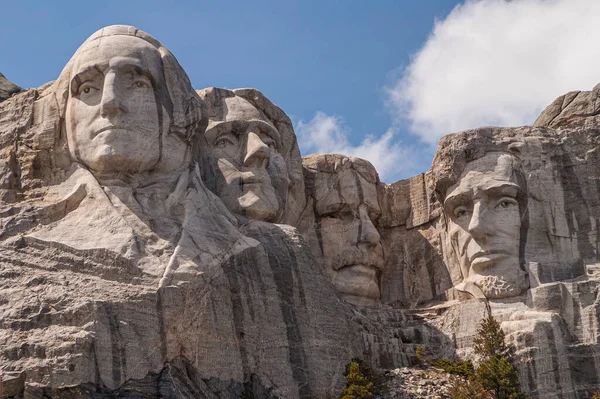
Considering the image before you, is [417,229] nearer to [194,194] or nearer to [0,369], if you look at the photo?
[194,194]

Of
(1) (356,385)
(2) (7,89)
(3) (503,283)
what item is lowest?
(1) (356,385)

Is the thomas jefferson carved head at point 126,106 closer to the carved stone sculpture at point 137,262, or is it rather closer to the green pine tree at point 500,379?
the carved stone sculpture at point 137,262

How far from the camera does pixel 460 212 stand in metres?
36.8

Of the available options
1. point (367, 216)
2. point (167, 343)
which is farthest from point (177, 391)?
point (367, 216)

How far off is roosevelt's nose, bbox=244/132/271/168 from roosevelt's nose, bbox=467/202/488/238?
457 cm

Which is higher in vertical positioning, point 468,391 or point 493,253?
point 493,253

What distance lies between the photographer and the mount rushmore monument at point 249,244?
98.9 ft

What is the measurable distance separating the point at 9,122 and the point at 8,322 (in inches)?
221

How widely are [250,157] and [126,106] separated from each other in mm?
3733

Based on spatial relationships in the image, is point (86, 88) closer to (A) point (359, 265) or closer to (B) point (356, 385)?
(B) point (356, 385)

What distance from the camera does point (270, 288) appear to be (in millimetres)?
32469

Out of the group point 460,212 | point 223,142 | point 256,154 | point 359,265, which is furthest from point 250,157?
point 460,212

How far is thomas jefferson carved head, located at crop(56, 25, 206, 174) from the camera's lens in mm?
32250

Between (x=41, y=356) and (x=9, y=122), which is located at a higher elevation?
(x=9, y=122)
